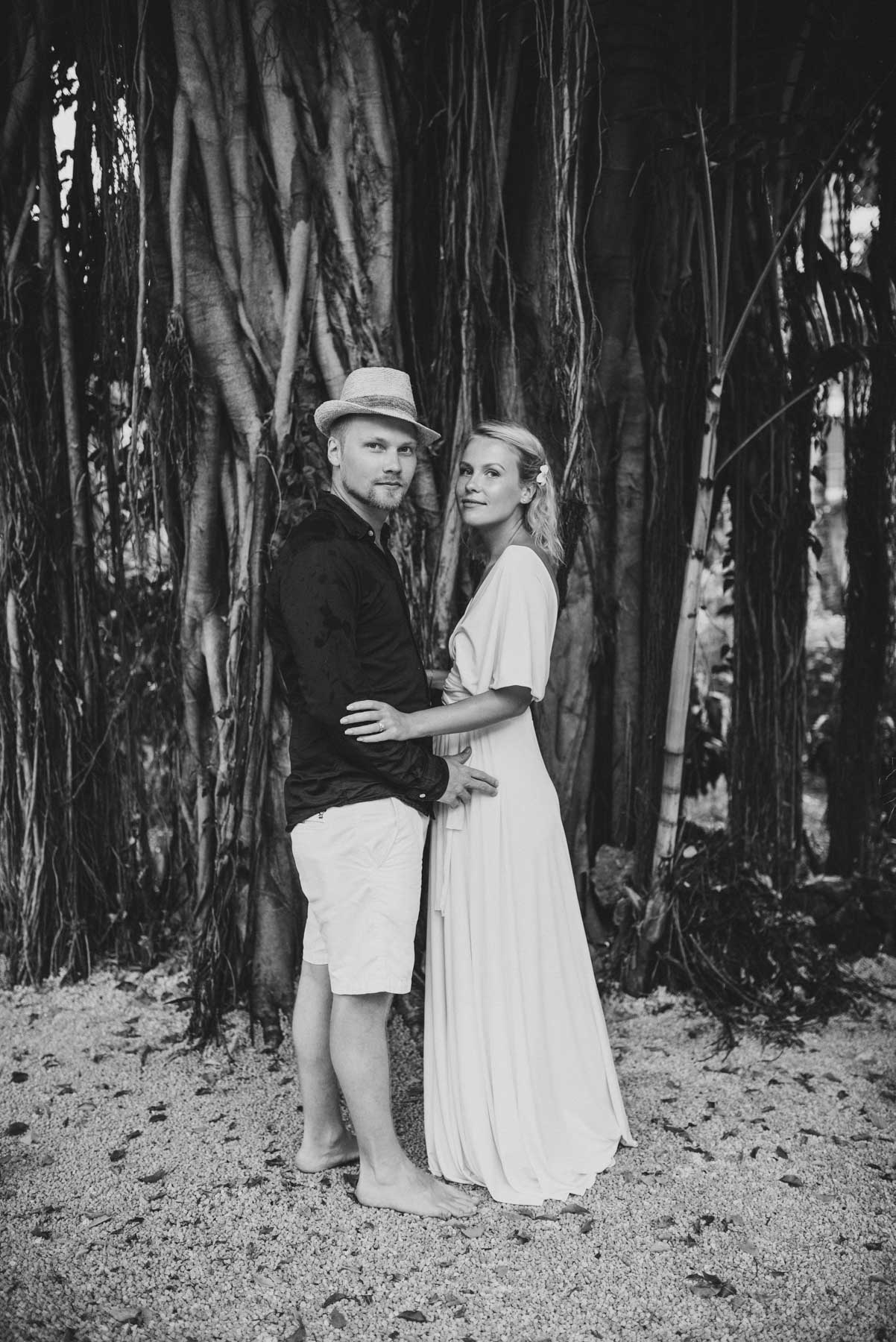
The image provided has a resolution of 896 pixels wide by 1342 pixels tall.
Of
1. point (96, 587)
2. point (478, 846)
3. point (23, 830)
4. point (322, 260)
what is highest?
point (322, 260)

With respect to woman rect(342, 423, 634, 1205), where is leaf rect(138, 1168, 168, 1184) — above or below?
below

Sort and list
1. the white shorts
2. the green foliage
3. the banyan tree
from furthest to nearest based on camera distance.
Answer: the green foliage
the banyan tree
the white shorts

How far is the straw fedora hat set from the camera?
79.8 inches

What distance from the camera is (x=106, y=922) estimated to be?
11.0 feet

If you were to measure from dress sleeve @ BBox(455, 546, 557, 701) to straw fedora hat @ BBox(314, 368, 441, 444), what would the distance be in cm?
36

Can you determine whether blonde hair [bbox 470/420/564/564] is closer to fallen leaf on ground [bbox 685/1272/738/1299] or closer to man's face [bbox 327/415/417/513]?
man's face [bbox 327/415/417/513]

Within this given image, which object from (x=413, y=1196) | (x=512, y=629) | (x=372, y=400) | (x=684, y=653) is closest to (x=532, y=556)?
(x=512, y=629)

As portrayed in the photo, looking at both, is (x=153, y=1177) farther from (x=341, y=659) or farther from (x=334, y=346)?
(x=334, y=346)

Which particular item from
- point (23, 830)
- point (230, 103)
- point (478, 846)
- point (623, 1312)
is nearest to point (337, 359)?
point (230, 103)

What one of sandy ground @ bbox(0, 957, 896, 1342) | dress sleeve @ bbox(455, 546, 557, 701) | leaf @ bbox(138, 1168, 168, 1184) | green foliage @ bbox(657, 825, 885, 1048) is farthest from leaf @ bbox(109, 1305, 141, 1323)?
green foliage @ bbox(657, 825, 885, 1048)

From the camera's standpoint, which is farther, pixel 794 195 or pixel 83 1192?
pixel 794 195

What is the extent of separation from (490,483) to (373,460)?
0.85 feet

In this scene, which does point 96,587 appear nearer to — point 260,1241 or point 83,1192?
point 83,1192

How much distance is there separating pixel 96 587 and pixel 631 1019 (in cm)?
214
